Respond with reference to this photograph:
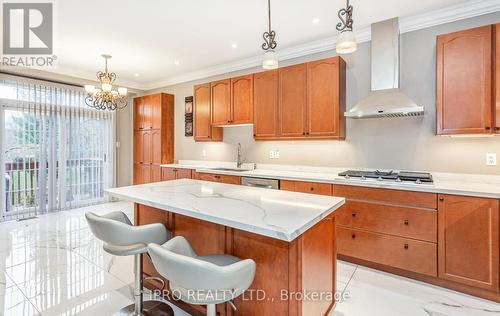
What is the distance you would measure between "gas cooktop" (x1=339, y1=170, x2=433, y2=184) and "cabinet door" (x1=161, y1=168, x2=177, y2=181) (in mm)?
3169

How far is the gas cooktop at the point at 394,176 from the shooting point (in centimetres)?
257

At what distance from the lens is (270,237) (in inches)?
55.5

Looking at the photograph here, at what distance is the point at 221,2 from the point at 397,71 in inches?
82.8

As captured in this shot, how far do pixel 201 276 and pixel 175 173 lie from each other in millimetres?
3923

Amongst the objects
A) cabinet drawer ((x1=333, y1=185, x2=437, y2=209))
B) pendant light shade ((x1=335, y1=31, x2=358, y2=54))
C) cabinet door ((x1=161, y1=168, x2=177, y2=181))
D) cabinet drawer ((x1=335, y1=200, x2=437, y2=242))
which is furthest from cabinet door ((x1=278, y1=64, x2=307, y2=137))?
cabinet door ((x1=161, y1=168, x2=177, y2=181))

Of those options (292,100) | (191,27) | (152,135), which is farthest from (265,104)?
(152,135)

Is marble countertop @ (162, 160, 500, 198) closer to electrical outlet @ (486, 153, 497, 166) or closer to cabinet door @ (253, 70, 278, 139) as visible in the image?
electrical outlet @ (486, 153, 497, 166)

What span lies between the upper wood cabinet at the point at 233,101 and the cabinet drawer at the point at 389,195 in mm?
1837

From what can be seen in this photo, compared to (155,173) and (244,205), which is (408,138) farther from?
(155,173)

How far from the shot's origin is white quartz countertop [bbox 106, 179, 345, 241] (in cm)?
130

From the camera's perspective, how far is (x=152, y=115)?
5531 millimetres

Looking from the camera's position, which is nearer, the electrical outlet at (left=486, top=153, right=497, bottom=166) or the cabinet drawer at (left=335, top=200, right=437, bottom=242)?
the cabinet drawer at (left=335, top=200, right=437, bottom=242)

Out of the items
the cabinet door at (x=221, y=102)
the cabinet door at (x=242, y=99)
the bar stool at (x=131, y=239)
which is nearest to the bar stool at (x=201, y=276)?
the bar stool at (x=131, y=239)

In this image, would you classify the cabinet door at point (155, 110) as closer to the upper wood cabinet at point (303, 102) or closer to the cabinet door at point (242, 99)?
the cabinet door at point (242, 99)
